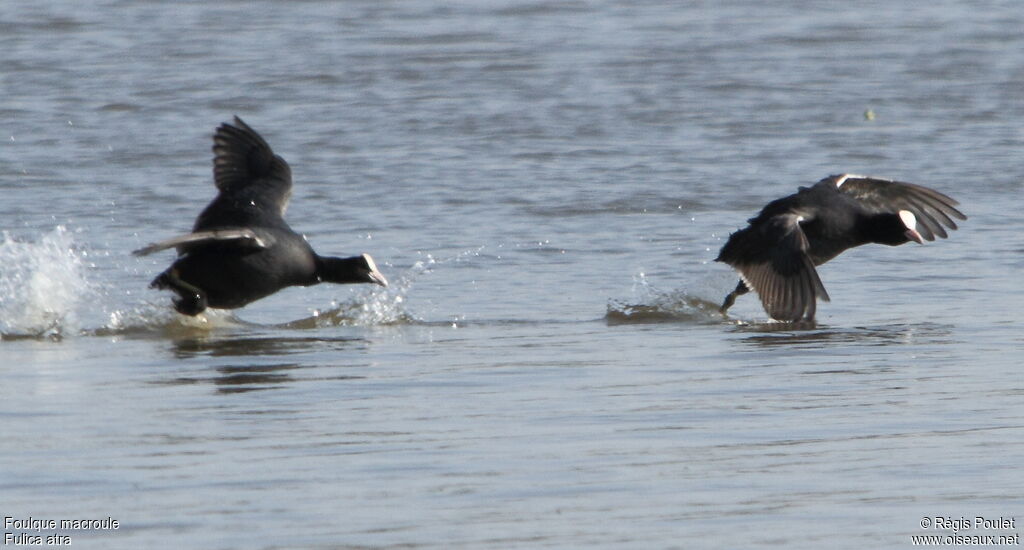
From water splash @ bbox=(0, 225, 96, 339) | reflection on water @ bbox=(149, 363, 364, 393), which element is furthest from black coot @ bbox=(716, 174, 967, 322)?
water splash @ bbox=(0, 225, 96, 339)

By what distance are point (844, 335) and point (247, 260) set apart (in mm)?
2557

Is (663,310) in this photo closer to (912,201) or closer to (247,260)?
(247,260)

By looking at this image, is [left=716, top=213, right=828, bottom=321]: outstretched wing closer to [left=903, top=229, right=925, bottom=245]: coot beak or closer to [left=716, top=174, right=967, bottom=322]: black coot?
[left=716, top=174, right=967, bottom=322]: black coot

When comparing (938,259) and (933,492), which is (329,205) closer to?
(938,259)

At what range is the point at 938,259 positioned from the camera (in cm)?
991

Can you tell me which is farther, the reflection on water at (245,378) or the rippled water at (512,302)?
the reflection on water at (245,378)

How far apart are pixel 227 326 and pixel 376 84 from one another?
8148mm

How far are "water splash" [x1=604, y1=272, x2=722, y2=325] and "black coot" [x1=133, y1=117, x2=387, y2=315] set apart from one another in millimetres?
1065

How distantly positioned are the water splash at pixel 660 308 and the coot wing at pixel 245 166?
1.66m

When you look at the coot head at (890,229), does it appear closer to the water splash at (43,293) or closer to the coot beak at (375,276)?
the coot beak at (375,276)

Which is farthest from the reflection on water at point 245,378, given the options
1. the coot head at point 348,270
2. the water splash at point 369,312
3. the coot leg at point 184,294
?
the water splash at point 369,312

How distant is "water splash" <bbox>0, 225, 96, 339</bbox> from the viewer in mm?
8203

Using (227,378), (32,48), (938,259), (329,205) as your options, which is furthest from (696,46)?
(227,378)

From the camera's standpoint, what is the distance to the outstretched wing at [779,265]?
848 centimetres
